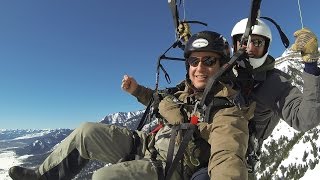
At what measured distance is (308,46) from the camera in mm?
3682

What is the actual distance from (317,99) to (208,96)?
127cm

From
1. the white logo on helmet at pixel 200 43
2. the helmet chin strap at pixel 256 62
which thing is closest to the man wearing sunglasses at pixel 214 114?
the white logo on helmet at pixel 200 43

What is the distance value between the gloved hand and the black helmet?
3.07 ft

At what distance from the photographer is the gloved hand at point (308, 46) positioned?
3.69m

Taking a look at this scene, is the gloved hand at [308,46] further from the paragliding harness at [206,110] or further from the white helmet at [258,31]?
the white helmet at [258,31]

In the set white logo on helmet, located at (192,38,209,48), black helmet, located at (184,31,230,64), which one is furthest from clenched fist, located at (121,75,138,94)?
white logo on helmet, located at (192,38,209,48)

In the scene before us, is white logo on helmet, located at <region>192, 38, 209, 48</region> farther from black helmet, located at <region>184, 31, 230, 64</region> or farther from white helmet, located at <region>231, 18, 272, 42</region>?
white helmet, located at <region>231, 18, 272, 42</region>

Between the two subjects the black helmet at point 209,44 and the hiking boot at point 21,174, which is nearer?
the hiking boot at point 21,174

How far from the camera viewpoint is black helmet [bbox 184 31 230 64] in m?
4.29

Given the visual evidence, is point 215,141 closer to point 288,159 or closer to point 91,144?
point 91,144

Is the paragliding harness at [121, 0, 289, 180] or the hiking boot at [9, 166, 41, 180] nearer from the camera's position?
the paragliding harness at [121, 0, 289, 180]

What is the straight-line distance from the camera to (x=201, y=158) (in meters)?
3.78

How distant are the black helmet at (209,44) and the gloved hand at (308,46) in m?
0.93

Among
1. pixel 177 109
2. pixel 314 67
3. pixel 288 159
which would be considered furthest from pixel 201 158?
pixel 288 159
